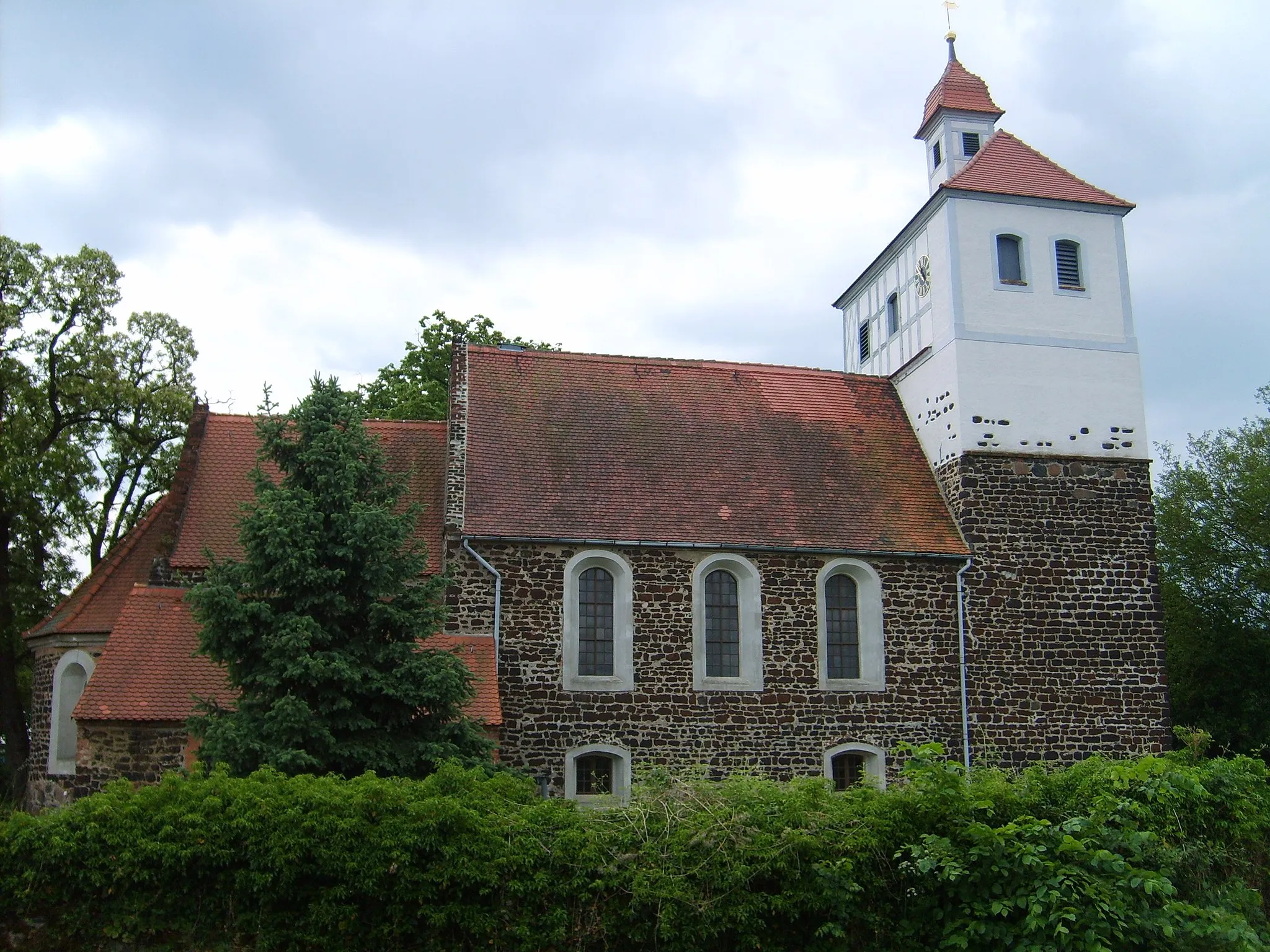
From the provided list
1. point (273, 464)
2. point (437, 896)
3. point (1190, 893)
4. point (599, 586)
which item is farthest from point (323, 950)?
point (273, 464)

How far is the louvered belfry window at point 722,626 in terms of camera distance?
60.6ft

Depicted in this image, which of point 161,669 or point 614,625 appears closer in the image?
point 161,669

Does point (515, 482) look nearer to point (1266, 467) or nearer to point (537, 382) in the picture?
point (537, 382)

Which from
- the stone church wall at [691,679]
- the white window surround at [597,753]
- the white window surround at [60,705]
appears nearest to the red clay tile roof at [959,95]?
the stone church wall at [691,679]

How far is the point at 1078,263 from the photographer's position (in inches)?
866

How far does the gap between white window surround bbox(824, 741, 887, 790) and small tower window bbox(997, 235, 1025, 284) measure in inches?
378

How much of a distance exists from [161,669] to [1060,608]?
49.4 ft

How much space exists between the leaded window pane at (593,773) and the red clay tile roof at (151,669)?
558 cm

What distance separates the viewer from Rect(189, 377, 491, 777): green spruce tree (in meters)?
13.0

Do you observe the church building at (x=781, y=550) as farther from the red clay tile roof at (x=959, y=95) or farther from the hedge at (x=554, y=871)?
the hedge at (x=554, y=871)

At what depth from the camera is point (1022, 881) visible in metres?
8.68

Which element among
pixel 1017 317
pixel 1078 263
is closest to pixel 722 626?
pixel 1017 317

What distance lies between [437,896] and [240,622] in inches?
221

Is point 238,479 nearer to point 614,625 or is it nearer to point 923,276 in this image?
point 614,625
